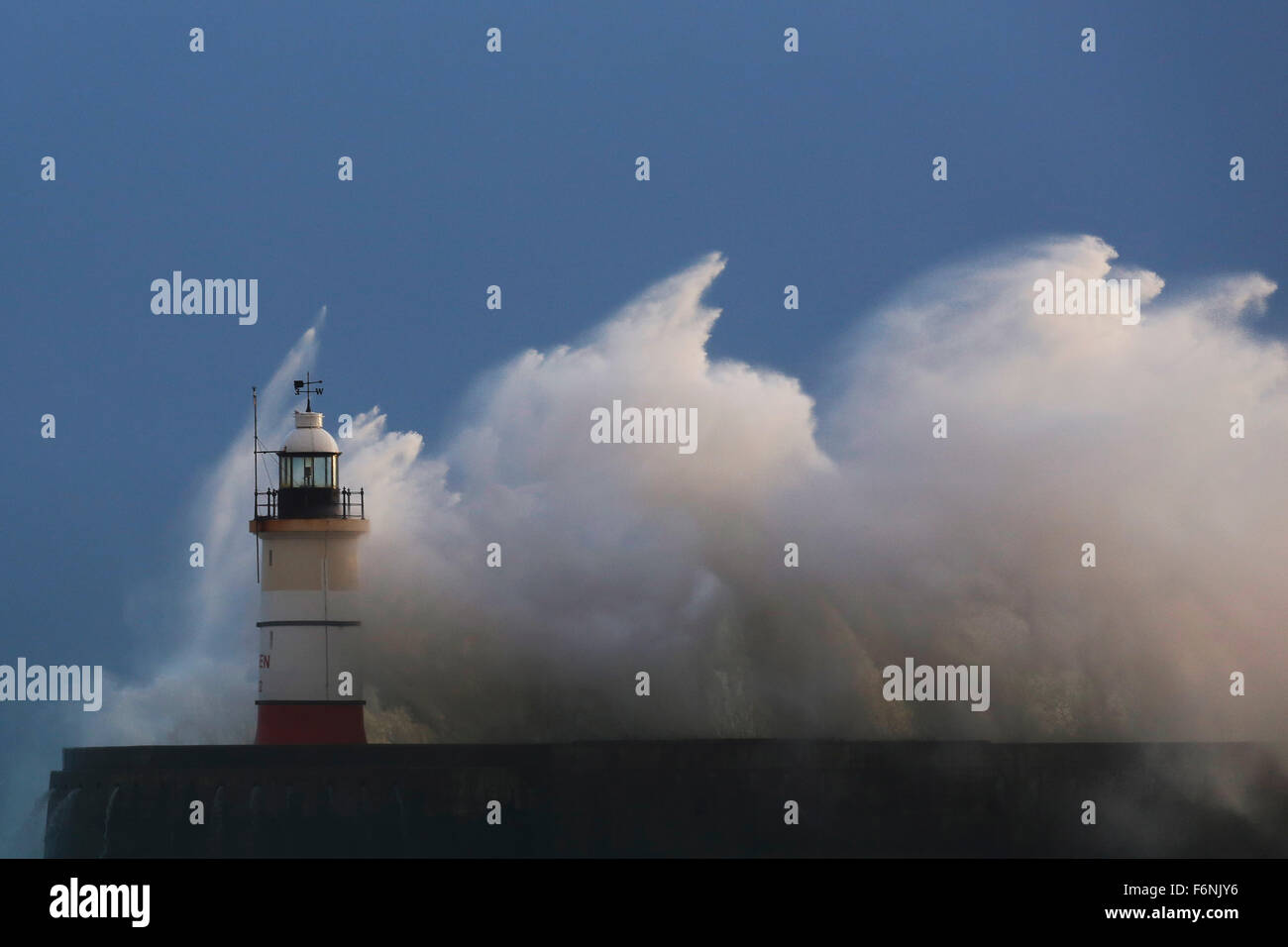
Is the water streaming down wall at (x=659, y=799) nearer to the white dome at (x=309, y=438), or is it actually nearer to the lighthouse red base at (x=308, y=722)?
the lighthouse red base at (x=308, y=722)

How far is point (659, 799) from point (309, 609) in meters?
8.26

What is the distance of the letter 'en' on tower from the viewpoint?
88.8 m

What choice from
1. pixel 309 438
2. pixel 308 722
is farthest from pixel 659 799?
pixel 309 438

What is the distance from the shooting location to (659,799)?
8706cm

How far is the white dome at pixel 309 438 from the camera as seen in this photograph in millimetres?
90062

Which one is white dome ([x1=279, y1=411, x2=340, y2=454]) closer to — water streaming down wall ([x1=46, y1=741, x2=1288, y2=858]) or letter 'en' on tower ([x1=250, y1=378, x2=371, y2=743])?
letter 'en' on tower ([x1=250, y1=378, x2=371, y2=743])

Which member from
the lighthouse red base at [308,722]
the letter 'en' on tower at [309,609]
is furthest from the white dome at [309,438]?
the lighthouse red base at [308,722]

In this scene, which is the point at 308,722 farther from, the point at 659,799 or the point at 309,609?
the point at 659,799

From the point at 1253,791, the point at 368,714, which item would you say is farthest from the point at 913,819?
the point at 368,714

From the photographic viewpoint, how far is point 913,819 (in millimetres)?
87938

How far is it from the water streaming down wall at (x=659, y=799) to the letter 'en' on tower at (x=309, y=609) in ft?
5.80

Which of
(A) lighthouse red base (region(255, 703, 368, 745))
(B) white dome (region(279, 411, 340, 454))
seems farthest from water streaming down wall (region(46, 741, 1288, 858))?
(B) white dome (region(279, 411, 340, 454))
